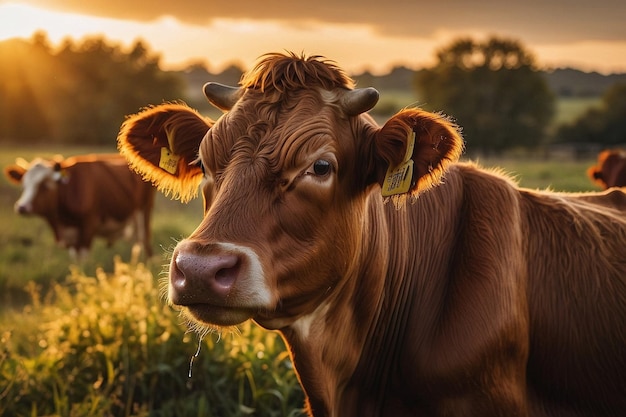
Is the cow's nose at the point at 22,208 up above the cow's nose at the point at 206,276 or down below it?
below

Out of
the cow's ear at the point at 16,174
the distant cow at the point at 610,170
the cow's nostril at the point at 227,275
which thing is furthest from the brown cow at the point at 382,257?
the cow's ear at the point at 16,174

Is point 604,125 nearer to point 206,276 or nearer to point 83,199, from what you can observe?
point 83,199

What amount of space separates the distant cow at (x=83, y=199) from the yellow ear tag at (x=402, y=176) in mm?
11473

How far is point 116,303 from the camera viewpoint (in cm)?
641

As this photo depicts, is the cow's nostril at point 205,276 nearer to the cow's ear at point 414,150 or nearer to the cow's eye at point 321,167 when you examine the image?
the cow's eye at point 321,167

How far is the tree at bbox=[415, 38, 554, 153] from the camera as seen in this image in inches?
1887

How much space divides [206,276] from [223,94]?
1.16 m

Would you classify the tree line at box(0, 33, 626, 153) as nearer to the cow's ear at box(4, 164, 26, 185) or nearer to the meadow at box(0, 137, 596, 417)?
the cow's ear at box(4, 164, 26, 185)

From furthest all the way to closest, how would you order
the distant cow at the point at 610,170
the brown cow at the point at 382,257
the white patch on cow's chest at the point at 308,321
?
the distant cow at the point at 610,170, the white patch on cow's chest at the point at 308,321, the brown cow at the point at 382,257

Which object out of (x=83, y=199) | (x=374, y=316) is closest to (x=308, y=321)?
(x=374, y=316)

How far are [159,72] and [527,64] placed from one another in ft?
94.5

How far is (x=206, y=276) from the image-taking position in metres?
2.64

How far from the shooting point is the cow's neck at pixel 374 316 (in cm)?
339

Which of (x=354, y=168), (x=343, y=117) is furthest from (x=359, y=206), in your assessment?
(x=343, y=117)
